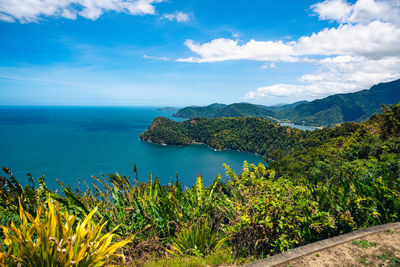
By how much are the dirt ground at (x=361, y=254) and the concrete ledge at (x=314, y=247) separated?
1.6 inches

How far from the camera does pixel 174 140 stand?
317 feet

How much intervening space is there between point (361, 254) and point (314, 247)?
55 centimetres

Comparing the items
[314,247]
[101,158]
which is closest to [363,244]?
[314,247]

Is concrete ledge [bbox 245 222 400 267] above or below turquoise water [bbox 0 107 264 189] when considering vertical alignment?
above

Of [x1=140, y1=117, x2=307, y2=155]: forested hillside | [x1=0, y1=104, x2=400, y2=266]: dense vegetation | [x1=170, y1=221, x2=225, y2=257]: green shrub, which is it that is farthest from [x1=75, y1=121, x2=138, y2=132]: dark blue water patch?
[x1=170, y1=221, x2=225, y2=257]: green shrub

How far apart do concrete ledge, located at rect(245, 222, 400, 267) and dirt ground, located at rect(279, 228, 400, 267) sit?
0.04 meters

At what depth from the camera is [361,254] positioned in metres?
2.38

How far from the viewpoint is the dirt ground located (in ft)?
7.39

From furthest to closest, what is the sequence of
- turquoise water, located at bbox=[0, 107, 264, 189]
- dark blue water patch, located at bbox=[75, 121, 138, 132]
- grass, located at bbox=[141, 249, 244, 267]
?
dark blue water patch, located at bbox=[75, 121, 138, 132], turquoise water, located at bbox=[0, 107, 264, 189], grass, located at bbox=[141, 249, 244, 267]

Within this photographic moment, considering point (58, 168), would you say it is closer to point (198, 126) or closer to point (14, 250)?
point (14, 250)

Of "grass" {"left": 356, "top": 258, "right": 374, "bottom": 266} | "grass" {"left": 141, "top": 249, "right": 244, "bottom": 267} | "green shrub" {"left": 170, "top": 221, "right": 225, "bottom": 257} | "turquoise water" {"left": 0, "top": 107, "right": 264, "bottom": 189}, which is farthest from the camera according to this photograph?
"turquoise water" {"left": 0, "top": 107, "right": 264, "bottom": 189}

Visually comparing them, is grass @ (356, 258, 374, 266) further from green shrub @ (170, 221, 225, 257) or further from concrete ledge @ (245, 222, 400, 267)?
green shrub @ (170, 221, 225, 257)

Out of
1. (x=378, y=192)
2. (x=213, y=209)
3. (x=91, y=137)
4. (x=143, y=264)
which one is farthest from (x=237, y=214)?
(x=91, y=137)

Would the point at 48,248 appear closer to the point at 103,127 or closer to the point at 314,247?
the point at 314,247
